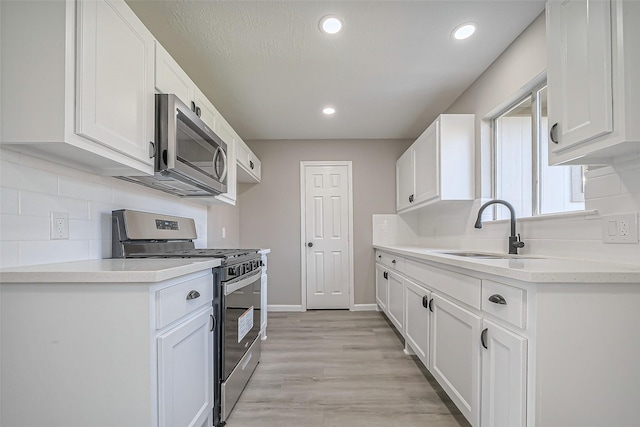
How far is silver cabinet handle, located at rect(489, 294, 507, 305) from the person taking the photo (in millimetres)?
1155

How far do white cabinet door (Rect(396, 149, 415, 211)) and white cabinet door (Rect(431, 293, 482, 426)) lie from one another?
173 centimetres

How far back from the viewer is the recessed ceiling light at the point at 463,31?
180 cm

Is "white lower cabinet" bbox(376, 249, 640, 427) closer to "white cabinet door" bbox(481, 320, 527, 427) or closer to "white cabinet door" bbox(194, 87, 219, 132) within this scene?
"white cabinet door" bbox(481, 320, 527, 427)

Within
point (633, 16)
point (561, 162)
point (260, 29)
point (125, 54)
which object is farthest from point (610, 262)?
point (125, 54)

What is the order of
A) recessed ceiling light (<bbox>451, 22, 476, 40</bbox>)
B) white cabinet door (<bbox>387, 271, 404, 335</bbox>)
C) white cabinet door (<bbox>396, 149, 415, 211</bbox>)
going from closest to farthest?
1. recessed ceiling light (<bbox>451, 22, 476, 40</bbox>)
2. white cabinet door (<bbox>387, 271, 404, 335</bbox>)
3. white cabinet door (<bbox>396, 149, 415, 211</bbox>)

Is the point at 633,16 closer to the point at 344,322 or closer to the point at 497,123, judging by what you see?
the point at 497,123

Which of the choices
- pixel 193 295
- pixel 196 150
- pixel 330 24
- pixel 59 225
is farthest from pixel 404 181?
pixel 59 225

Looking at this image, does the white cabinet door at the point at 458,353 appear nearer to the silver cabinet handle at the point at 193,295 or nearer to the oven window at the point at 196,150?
the silver cabinet handle at the point at 193,295

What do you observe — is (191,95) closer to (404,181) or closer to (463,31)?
(463,31)

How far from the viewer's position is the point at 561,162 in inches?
51.0

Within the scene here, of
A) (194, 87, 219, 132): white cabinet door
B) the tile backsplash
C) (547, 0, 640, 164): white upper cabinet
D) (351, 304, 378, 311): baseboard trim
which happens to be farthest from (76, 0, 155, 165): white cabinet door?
(351, 304, 378, 311): baseboard trim

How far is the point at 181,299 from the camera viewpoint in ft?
4.03

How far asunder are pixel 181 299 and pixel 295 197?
2.92 metres

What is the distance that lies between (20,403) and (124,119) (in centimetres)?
112
